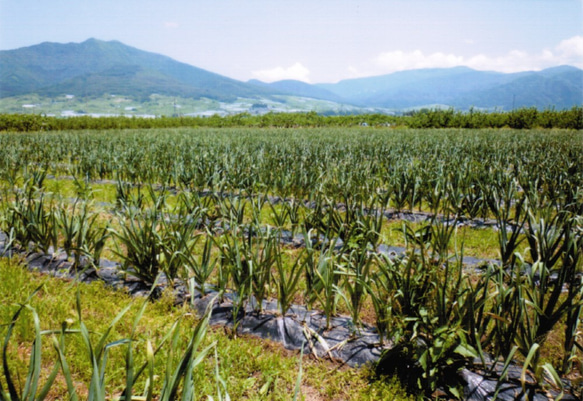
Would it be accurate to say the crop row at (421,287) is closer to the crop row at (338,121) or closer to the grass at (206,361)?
the grass at (206,361)

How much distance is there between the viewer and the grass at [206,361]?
240 cm

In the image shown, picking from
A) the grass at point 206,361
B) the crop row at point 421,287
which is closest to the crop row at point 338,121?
the crop row at point 421,287

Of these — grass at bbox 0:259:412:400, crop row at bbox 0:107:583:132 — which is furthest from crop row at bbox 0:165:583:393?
crop row at bbox 0:107:583:132

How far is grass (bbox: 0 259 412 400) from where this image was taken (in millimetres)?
2396

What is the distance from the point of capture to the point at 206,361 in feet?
8.57

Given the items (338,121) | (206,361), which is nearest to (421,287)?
(206,361)

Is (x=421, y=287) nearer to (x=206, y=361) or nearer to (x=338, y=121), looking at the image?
(x=206, y=361)

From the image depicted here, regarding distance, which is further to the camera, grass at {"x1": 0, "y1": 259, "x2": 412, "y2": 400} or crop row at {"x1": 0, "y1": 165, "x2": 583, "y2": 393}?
grass at {"x1": 0, "y1": 259, "x2": 412, "y2": 400}

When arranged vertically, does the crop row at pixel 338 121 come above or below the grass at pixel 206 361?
above

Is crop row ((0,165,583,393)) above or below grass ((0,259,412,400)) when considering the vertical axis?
above

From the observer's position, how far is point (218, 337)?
2891 millimetres

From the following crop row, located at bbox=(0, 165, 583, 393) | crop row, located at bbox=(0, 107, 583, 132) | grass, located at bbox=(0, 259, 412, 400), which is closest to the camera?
crop row, located at bbox=(0, 165, 583, 393)

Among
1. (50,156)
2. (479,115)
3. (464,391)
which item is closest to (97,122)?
(50,156)

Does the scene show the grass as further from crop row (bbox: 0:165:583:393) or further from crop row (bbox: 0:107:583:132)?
crop row (bbox: 0:107:583:132)
